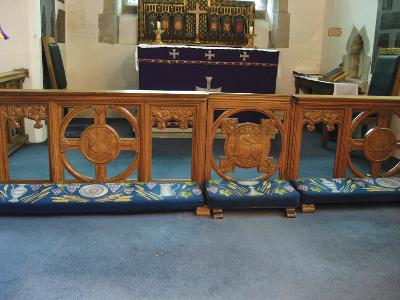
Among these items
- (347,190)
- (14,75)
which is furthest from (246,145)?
(14,75)

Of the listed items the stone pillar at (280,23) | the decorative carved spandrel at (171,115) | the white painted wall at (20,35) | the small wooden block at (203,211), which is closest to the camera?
the small wooden block at (203,211)

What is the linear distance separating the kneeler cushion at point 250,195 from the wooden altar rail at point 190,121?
0.19m

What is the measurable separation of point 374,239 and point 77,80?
5561mm

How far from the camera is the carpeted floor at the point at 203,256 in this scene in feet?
7.45

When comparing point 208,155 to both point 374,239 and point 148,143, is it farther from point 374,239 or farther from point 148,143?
point 374,239

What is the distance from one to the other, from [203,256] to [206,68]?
151 inches

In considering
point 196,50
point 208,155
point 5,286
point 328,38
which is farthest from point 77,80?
point 5,286

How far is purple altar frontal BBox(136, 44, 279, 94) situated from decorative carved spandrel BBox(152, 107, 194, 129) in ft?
8.79

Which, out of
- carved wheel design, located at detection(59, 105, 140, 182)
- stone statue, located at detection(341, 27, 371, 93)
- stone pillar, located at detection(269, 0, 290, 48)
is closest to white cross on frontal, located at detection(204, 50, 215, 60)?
stone statue, located at detection(341, 27, 371, 93)

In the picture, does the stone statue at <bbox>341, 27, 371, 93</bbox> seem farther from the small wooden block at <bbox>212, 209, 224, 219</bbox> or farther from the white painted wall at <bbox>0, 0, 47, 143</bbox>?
the white painted wall at <bbox>0, 0, 47, 143</bbox>

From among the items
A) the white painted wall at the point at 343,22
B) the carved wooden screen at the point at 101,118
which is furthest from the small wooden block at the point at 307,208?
the white painted wall at the point at 343,22

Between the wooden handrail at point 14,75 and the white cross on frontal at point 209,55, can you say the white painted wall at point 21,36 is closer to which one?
the wooden handrail at point 14,75

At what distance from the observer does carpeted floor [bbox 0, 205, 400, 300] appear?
7.45 feet

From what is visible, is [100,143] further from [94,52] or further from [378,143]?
[94,52]
